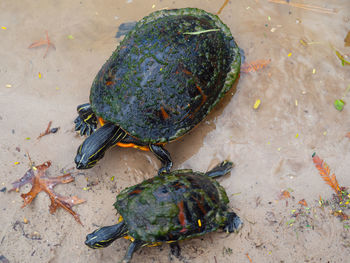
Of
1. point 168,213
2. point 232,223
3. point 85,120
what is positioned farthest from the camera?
point 85,120

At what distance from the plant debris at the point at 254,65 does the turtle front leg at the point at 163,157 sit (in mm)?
1638

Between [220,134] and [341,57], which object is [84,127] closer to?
[220,134]

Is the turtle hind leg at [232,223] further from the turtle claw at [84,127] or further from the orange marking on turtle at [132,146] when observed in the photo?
A: the turtle claw at [84,127]

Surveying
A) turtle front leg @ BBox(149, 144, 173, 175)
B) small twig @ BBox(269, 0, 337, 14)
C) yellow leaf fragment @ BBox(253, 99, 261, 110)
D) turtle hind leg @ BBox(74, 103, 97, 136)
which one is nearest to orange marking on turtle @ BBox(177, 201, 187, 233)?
turtle front leg @ BBox(149, 144, 173, 175)

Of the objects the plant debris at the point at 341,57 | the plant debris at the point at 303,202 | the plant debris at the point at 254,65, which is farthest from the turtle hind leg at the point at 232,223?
the plant debris at the point at 341,57

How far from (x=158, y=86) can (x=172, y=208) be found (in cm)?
135

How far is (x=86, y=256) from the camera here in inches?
136

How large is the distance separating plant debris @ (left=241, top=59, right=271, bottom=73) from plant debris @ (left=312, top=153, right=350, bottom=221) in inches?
59.8

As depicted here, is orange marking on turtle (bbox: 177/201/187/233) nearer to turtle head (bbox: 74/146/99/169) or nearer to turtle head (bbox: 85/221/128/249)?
turtle head (bbox: 85/221/128/249)

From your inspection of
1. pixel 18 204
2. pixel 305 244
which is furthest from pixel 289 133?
pixel 18 204

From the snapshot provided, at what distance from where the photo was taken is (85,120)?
403 cm

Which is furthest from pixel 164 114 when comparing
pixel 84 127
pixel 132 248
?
pixel 132 248

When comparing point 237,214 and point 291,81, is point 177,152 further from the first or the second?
point 291,81

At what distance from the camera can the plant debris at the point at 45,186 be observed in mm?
3602
